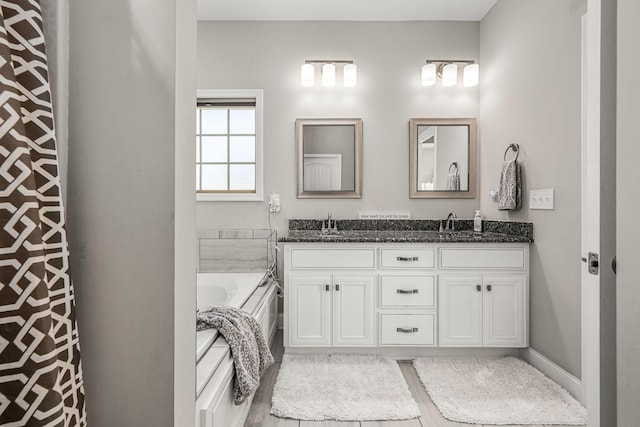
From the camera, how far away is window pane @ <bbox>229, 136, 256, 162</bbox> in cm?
328

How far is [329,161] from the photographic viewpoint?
10.6ft

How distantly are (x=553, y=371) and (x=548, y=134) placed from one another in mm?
1417

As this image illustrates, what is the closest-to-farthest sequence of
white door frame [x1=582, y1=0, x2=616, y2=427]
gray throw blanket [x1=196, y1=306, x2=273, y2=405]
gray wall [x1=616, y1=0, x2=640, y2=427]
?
gray wall [x1=616, y1=0, x2=640, y2=427], white door frame [x1=582, y1=0, x2=616, y2=427], gray throw blanket [x1=196, y1=306, x2=273, y2=405]

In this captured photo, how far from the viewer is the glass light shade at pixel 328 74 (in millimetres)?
3105

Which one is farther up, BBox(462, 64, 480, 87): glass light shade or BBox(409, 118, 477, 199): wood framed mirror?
BBox(462, 64, 480, 87): glass light shade

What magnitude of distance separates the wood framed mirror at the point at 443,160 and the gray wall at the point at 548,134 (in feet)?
0.90

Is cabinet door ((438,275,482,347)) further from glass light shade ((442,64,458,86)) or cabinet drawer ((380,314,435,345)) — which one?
glass light shade ((442,64,458,86))

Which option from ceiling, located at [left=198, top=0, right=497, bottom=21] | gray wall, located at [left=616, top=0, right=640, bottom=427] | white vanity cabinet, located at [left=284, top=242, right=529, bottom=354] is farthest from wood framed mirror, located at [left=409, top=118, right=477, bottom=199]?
gray wall, located at [left=616, top=0, right=640, bottom=427]

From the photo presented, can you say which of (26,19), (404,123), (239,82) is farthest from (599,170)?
(239,82)

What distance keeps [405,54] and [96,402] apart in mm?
3219

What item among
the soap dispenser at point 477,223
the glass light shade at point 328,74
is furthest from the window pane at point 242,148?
the soap dispenser at point 477,223

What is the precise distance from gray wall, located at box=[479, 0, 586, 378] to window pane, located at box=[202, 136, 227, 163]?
2.19 meters

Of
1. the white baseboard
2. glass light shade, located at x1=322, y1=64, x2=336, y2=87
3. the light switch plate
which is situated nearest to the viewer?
the white baseboard

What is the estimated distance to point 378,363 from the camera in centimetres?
256
